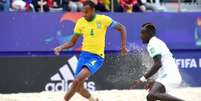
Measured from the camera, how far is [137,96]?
13.1 m

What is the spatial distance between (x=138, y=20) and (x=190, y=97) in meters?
3.68

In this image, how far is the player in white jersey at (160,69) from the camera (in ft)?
28.1

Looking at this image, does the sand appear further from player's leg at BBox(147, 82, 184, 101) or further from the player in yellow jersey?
player's leg at BBox(147, 82, 184, 101)

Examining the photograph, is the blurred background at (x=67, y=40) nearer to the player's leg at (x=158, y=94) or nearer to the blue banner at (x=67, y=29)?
the blue banner at (x=67, y=29)

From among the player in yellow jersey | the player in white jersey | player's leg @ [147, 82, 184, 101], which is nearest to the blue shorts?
the player in yellow jersey

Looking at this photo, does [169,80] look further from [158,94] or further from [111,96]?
[111,96]

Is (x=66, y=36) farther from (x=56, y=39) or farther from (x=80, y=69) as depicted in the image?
(x=80, y=69)

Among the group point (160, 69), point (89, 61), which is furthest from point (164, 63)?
point (89, 61)

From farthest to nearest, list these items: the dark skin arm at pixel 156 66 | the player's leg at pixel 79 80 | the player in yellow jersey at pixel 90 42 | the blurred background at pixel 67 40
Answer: the blurred background at pixel 67 40
the player in yellow jersey at pixel 90 42
the player's leg at pixel 79 80
the dark skin arm at pixel 156 66

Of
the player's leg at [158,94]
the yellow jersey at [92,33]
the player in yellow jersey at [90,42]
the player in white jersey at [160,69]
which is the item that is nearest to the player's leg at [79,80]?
the player in yellow jersey at [90,42]

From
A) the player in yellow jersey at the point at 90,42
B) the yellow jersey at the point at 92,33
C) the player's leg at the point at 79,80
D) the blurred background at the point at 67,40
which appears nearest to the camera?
the player's leg at the point at 79,80

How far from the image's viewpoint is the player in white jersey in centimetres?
855

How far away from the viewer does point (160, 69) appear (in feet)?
28.5

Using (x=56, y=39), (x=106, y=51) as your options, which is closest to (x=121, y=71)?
(x=106, y=51)
